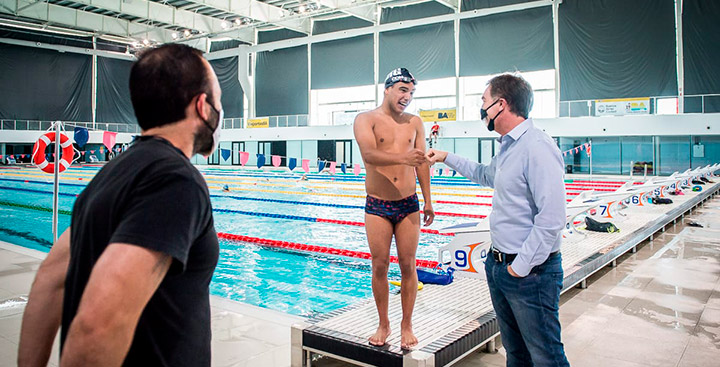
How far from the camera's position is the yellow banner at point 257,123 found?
34491 millimetres

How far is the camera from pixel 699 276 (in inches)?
216

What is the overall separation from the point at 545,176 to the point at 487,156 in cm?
2682

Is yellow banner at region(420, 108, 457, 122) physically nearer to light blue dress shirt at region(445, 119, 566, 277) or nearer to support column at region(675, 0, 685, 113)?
support column at region(675, 0, 685, 113)

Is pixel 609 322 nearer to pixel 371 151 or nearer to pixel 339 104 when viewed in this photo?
pixel 371 151

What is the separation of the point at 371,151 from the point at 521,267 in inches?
46.9

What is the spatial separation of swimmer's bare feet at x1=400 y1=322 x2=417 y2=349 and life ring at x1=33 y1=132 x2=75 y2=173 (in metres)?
4.90

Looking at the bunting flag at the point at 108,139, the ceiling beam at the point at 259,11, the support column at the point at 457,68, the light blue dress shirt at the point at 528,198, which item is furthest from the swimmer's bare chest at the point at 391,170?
the ceiling beam at the point at 259,11

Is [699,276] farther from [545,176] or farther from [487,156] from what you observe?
[487,156]

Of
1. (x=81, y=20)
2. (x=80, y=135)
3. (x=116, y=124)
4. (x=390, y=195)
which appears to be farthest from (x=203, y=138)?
(x=116, y=124)

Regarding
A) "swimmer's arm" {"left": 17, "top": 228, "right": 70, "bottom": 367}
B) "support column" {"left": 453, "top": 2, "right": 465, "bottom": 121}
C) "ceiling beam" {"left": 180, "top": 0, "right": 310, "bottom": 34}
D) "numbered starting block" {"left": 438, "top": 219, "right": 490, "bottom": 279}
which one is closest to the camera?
"swimmer's arm" {"left": 17, "top": 228, "right": 70, "bottom": 367}

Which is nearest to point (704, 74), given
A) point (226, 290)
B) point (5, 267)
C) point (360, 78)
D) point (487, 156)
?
point (487, 156)

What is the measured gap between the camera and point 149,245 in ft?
3.23

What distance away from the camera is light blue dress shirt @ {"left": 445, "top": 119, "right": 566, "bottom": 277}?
2133 millimetres

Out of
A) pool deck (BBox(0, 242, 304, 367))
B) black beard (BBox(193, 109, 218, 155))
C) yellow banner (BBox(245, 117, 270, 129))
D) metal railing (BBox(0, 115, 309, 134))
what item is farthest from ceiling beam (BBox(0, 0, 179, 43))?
black beard (BBox(193, 109, 218, 155))
